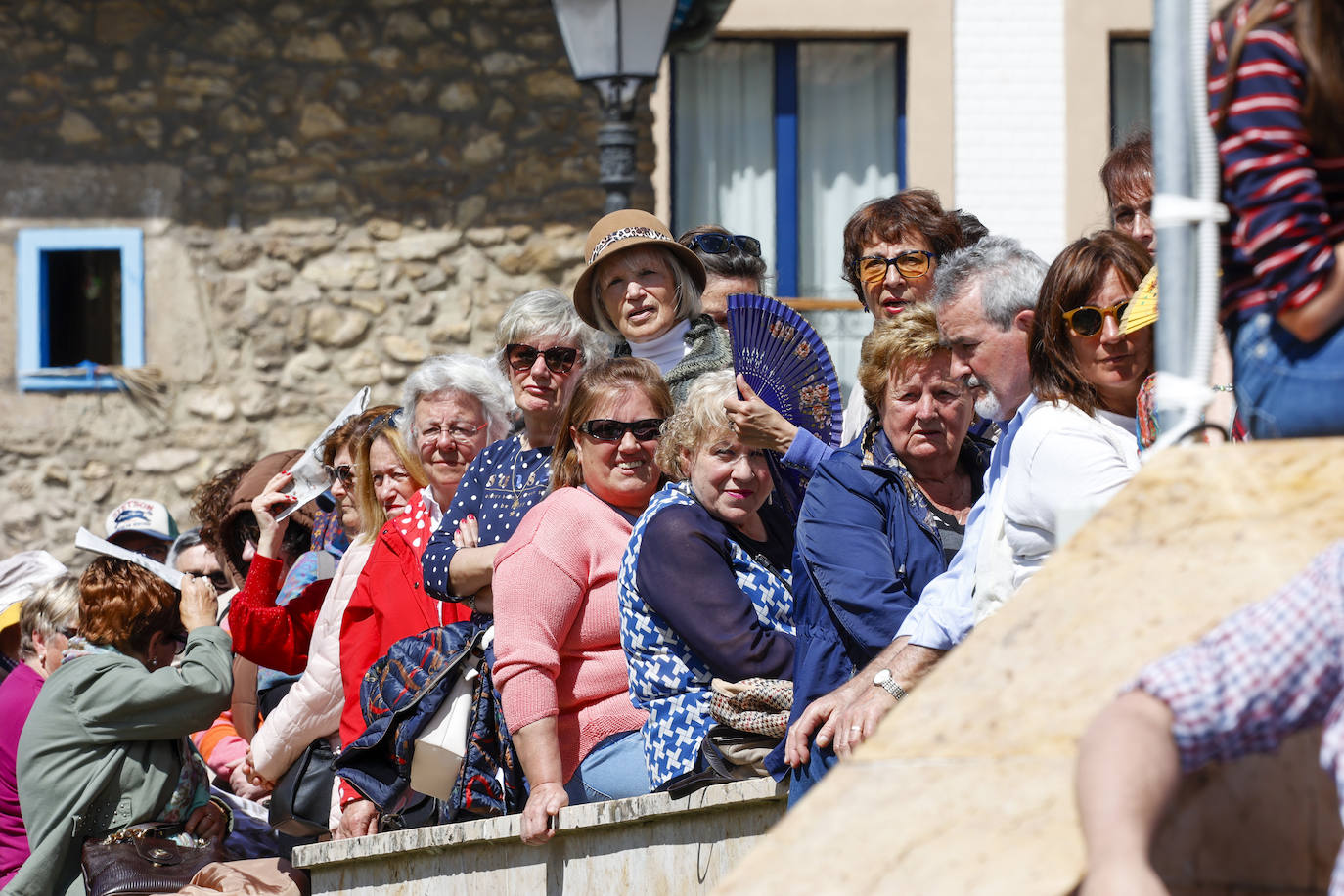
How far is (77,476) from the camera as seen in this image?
9109 millimetres

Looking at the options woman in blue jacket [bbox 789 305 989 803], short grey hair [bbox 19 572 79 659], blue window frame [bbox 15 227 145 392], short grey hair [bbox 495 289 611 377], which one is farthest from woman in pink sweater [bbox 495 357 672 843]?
blue window frame [bbox 15 227 145 392]

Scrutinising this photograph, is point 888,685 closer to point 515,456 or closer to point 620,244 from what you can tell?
point 515,456

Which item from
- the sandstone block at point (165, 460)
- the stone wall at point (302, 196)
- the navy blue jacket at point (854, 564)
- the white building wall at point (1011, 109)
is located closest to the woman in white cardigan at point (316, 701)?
the navy blue jacket at point (854, 564)

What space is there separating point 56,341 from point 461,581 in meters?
5.81

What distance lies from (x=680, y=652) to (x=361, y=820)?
49.9 inches

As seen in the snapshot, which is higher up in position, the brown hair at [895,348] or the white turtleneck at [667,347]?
the white turtleneck at [667,347]

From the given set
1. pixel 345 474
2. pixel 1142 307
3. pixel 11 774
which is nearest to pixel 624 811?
pixel 1142 307

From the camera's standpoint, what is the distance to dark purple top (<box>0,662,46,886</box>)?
5.31 m

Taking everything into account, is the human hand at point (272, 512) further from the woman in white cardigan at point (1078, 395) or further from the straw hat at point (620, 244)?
the woman in white cardigan at point (1078, 395)

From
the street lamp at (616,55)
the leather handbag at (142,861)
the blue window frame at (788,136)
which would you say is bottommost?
the leather handbag at (142,861)

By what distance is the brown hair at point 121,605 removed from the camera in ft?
16.8

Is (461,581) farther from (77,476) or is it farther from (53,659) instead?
(77,476)

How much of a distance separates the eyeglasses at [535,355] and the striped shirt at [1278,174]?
294 cm

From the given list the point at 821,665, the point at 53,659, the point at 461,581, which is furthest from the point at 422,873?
the point at 53,659
